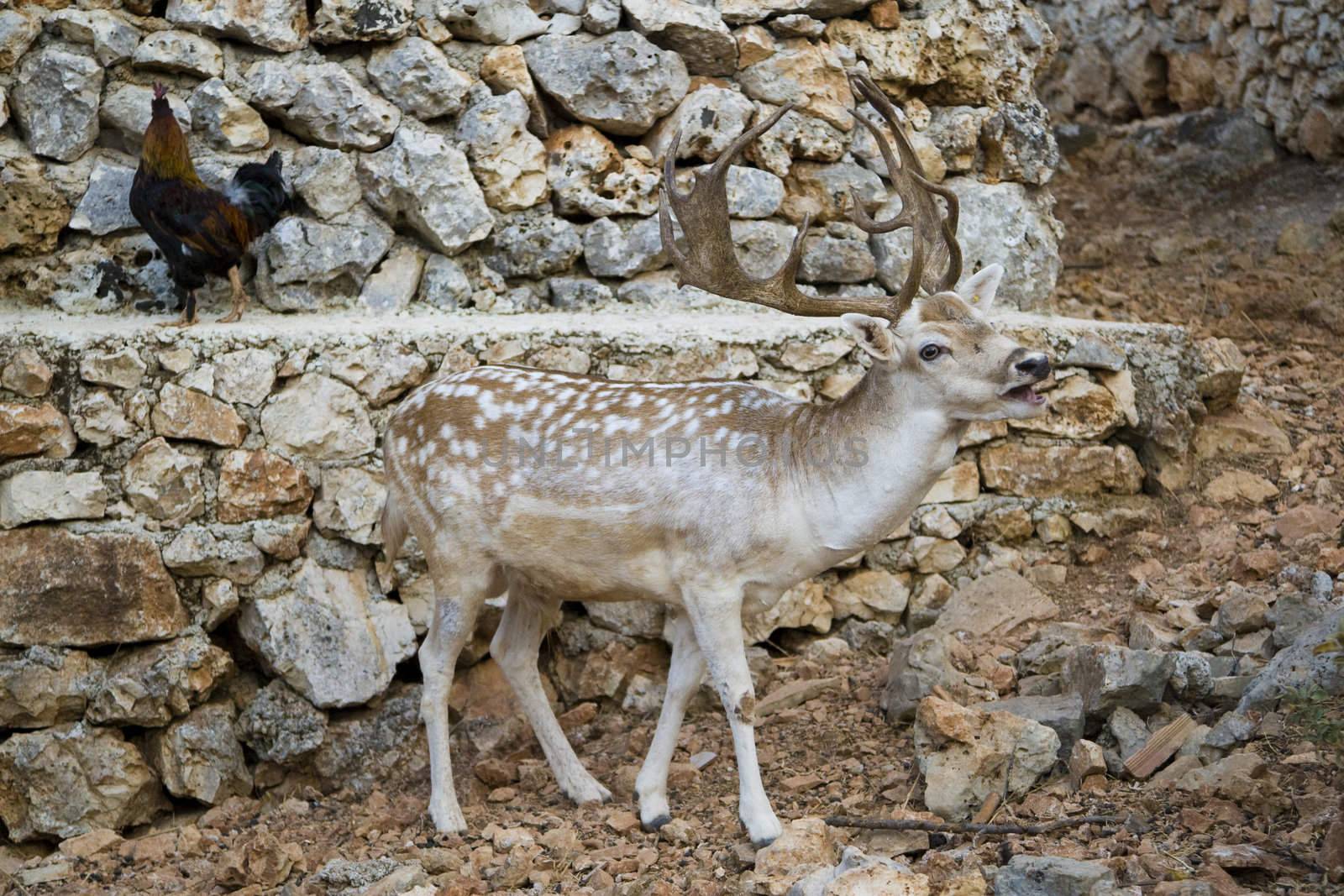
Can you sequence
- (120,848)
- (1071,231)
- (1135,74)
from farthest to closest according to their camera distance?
1. (1135,74)
2. (1071,231)
3. (120,848)

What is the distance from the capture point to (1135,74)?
11312 mm

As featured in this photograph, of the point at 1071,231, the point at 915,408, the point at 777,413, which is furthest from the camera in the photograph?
the point at 1071,231

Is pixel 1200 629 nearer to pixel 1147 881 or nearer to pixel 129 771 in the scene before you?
pixel 1147 881

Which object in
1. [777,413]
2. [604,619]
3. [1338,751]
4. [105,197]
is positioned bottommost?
[604,619]

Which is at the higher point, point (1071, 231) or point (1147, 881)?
point (1071, 231)

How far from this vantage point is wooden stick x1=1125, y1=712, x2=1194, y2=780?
4.92 m

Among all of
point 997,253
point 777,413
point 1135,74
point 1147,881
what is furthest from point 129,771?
point 1135,74

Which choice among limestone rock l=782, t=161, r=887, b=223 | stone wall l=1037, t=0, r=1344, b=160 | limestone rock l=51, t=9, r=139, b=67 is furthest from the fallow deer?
stone wall l=1037, t=0, r=1344, b=160

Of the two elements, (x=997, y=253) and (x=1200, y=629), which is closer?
(x=1200, y=629)

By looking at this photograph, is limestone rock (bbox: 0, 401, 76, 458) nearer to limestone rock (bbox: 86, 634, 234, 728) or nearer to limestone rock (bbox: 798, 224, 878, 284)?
limestone rock (bbox: 86, 634, 234, 728)

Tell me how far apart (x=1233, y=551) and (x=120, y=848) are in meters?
5.18

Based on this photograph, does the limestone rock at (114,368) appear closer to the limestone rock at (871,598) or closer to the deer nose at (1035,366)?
the limestone rock at (871,598)

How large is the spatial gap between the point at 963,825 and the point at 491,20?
473 cm

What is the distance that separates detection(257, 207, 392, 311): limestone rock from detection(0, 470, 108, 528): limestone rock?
4.15 ft
